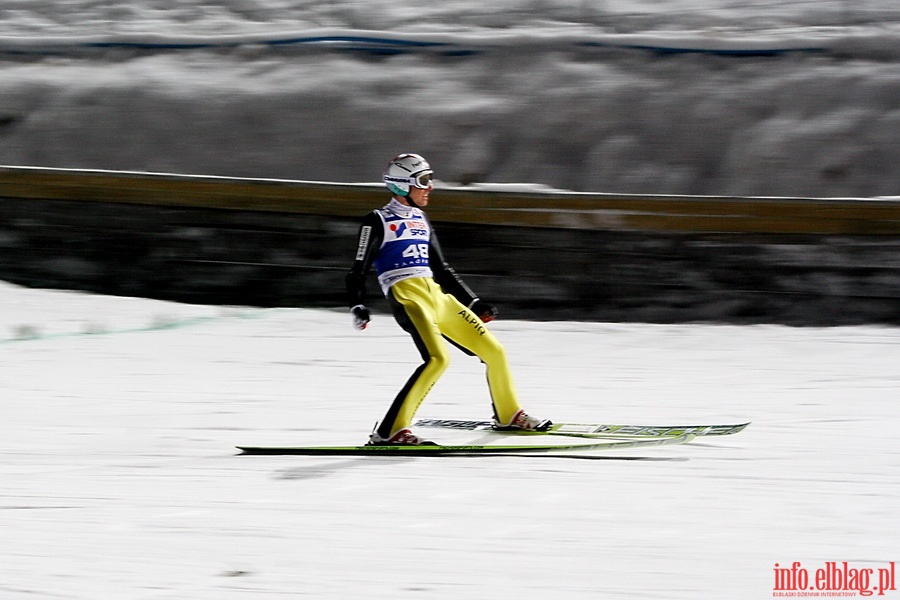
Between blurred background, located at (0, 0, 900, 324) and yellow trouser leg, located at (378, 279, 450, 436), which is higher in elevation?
blurred background, located at (0, 0, 900, 324)

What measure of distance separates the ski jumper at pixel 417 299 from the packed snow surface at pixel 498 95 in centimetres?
734

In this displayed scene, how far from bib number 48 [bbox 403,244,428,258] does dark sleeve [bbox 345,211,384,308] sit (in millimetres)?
140

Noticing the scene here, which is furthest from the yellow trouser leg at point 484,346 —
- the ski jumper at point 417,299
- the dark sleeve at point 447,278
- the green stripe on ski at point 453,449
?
the green stripe on ski at point 453,449

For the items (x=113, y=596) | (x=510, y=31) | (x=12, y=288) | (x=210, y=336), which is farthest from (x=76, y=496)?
(x=510, y=31)

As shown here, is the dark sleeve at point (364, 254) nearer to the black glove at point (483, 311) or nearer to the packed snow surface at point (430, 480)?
the black glove at point (483, 311)

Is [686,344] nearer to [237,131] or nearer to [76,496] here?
[76,496]

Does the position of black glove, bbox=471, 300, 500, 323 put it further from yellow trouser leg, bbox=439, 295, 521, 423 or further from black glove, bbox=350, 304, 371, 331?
black glove, bbox=350, 304, 371, 331

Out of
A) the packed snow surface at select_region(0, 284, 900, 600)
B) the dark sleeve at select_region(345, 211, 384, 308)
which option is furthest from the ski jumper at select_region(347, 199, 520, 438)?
the packed snow surface at select_region(0, 284, 900, 600)

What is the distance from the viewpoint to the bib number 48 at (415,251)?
19.1ft

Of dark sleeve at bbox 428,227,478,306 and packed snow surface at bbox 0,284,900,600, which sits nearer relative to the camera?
packed snow surface at bbox 0,284,900,600

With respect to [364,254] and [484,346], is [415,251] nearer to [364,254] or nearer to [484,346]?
[364,254]

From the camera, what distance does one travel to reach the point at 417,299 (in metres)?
5.73

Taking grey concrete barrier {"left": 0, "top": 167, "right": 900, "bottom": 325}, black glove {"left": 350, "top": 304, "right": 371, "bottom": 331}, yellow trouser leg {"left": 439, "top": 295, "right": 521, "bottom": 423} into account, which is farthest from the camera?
grey concrete barrier {"left": 0, "top": 167, "right": 900, "bottom": 325}

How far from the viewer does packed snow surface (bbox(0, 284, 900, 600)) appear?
12.5ft
